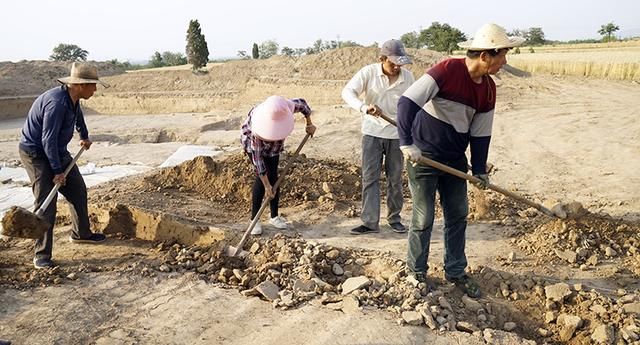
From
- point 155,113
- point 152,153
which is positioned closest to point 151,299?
point 152,153

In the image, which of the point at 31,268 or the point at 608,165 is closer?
the point at 31,268

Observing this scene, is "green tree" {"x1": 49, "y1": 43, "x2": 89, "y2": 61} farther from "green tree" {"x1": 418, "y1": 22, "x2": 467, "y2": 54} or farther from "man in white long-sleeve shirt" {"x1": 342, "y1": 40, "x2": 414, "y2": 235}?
"man in white long-sleeve shirt" {"x1": 342, "y1": 40, "x2": 414, "y2": 235}

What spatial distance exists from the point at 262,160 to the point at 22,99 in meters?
17.5

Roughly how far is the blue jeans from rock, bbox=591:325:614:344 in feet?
2.80

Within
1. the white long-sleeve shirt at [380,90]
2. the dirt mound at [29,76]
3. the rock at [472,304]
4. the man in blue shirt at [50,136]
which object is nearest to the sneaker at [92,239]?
the man in blue shirt at [50,136]

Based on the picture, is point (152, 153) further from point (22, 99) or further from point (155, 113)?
point (22, 99)

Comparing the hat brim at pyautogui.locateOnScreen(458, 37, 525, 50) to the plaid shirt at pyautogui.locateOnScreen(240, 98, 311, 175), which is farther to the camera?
the plaid shirt at pyautogui.locateOnScreen(240, 98, 311, 175)

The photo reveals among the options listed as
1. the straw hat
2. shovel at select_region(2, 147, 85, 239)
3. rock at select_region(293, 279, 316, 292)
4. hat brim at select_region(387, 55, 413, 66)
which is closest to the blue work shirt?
shovel at select_region(2, 147, 85, 239)

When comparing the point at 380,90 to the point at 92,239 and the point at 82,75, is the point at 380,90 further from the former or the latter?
the point at 92,239

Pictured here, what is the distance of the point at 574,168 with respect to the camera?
23.6 ft

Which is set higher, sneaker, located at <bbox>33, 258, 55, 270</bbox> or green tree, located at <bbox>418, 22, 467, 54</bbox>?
green tree, located at <bbox>418, 22, 467, 54</bbox>

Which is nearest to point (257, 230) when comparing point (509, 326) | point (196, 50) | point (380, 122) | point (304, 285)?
point (304, 285)

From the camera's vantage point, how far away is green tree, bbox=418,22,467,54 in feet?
90.4

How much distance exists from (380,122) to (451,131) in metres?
1.18
